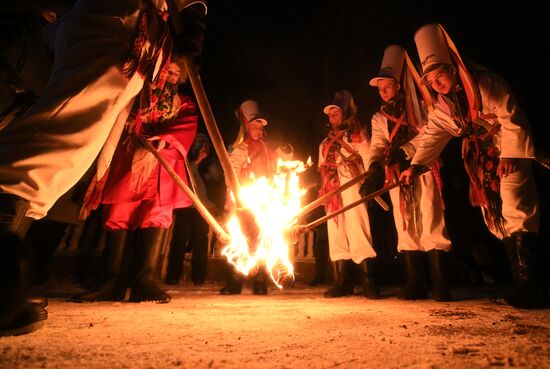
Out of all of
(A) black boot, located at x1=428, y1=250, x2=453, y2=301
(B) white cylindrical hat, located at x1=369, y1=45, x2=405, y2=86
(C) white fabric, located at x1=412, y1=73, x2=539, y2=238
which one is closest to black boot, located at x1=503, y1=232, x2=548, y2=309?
(C) white fabric, located at x1=412, y1=73, x2=539, y2=238

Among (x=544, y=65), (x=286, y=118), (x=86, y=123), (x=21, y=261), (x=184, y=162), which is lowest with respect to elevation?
(x=21, y=261)

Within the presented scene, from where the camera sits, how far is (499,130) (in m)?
3.20

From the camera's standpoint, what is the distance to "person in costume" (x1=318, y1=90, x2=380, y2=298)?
161 inches

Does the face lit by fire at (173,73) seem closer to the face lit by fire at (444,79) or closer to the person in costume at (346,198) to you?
the person in costume at (346,198)

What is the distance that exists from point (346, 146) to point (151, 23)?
338 cm

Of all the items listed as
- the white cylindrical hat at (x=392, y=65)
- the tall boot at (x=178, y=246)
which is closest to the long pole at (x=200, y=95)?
the white cylindrical hat at (x=392, y=65)

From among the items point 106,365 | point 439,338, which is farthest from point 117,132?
point 439,338

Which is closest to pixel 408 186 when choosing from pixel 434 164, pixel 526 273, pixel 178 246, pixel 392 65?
pixel 434 164

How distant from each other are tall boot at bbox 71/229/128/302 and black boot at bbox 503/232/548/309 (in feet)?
12.1

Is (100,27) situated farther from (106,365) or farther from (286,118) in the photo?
(286,118)

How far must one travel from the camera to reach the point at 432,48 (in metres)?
3.47

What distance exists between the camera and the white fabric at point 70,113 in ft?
4.34

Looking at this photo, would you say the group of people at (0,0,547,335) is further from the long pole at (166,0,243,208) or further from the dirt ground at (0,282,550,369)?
the dirt ground at (0,282,550,369)

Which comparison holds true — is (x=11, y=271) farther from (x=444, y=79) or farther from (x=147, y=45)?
(x=444, y=79)
